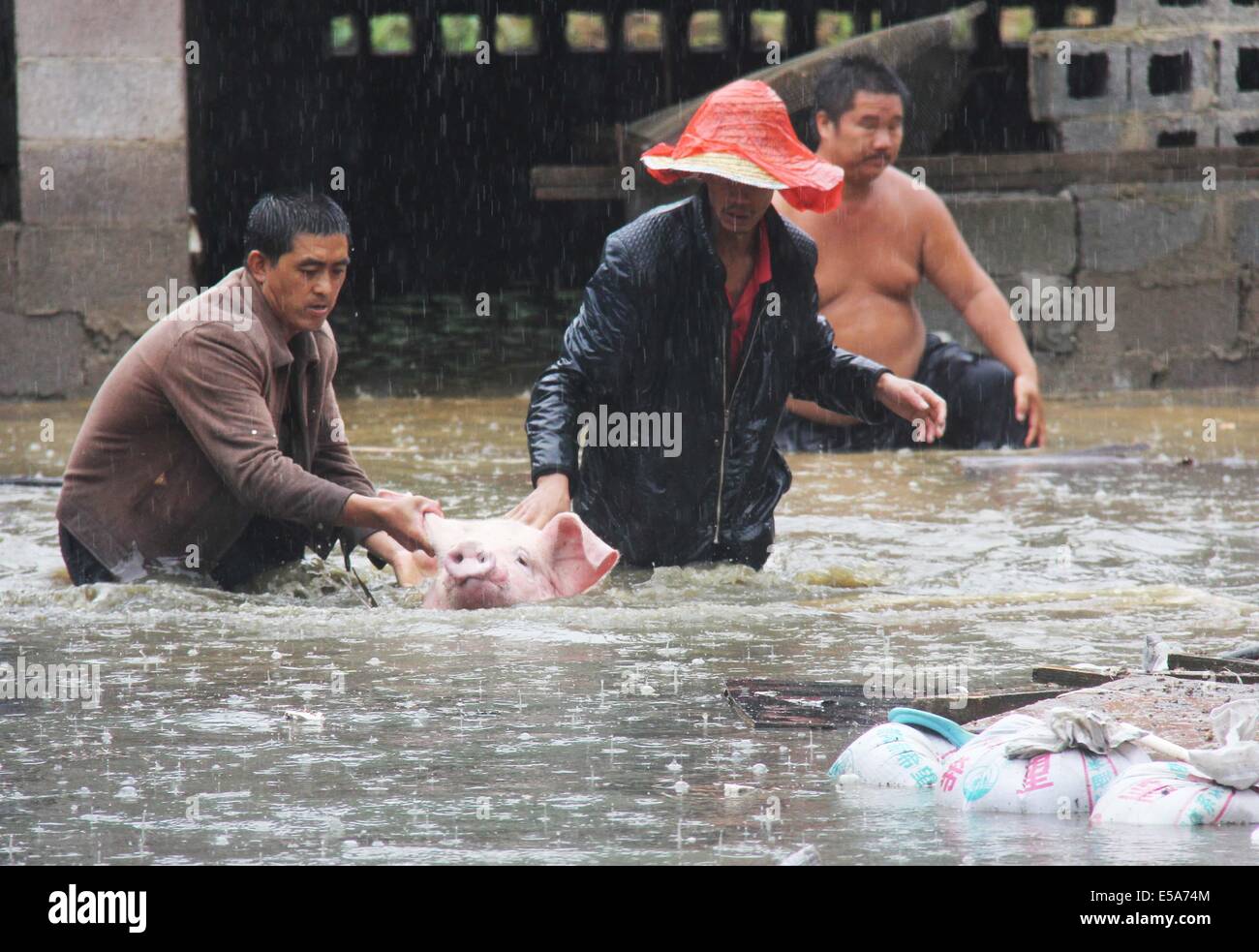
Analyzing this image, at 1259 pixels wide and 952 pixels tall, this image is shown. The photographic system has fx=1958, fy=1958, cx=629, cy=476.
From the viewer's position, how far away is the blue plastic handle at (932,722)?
141 inches

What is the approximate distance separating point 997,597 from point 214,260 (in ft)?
41.2

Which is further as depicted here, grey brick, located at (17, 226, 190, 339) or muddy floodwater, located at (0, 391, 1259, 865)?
grey brick, located at (17, 226, 190, 339)

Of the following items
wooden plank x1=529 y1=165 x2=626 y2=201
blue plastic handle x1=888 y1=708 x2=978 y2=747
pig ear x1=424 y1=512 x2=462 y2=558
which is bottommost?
blue plastic handle x1=888 y1=708 x2=978 y2=747

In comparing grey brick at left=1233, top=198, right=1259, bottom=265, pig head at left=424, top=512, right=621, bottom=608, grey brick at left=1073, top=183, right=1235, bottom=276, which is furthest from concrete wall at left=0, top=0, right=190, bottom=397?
pig head at left=424, top=512, right=621, bottom=608

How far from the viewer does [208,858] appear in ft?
9.45

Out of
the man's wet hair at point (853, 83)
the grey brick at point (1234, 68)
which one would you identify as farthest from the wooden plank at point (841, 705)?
the grey brick at point (1234, 68)

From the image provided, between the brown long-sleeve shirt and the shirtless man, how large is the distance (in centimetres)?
323

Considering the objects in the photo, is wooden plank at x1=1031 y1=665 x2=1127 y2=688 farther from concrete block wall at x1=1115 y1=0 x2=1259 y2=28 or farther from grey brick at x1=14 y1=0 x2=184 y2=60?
concrete block wall at x1=1115 y1=0 x2=1259 y2=28

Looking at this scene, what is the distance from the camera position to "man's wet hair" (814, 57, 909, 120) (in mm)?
8078

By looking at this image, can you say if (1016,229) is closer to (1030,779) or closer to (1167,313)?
(1167,313)

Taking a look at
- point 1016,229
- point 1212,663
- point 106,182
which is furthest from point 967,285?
point 106,182

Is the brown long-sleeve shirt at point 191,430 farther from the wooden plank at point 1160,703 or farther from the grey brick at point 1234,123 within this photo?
the grey brick at point 1234,123

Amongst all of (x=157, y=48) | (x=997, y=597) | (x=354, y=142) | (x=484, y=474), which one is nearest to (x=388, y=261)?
(x=354, y=142)

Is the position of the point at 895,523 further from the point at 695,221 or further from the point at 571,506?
the point at 695,221
